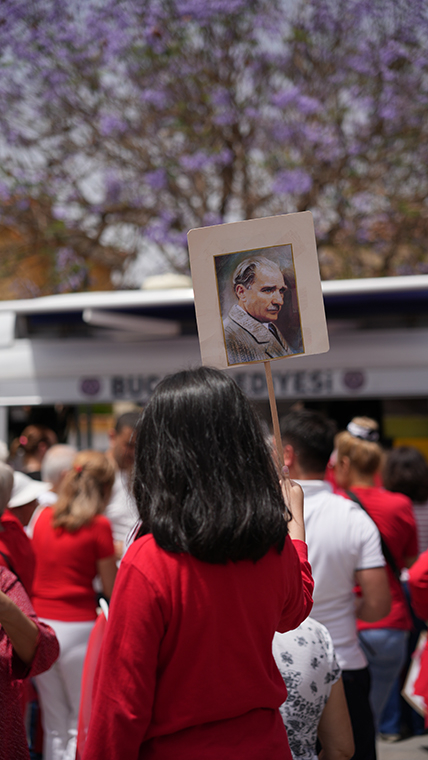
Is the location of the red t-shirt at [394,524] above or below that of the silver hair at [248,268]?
below

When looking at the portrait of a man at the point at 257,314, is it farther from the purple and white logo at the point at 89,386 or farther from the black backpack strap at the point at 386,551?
the purple and white logo at the point at 89,386

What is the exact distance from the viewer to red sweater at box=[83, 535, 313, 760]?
145 centimetres

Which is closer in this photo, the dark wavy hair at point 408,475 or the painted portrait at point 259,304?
the painted portrait at point 259,304

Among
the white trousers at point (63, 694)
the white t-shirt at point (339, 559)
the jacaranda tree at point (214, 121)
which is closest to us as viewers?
the white t-shirt at point (339, 559)

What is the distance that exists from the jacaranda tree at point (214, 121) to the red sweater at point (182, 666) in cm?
A: 973

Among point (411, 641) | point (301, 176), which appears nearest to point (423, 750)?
point (411, 641)

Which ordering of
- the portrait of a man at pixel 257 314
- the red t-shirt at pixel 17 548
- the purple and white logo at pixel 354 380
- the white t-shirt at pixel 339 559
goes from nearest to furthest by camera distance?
1. the portrait of a man at pixel 257 314
2. the red t-shirt at pixel 17 548
3. the white t-shirt at pixel 339 559
4. the purple and white logo at pixel 354 380

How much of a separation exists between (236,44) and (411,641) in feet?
29.2

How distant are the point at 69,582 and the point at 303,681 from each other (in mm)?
2130

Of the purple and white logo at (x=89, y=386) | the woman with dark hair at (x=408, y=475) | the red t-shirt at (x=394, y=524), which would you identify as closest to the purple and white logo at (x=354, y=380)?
the woman with dark hair at (x=408, y=475)

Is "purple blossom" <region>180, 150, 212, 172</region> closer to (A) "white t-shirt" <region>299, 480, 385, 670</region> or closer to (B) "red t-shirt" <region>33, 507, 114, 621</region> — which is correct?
(B) "red t-shirt" <region>33, 507, 114, 621</region>

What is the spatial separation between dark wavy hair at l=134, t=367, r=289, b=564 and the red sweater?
5 cm

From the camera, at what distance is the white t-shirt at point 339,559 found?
290cm

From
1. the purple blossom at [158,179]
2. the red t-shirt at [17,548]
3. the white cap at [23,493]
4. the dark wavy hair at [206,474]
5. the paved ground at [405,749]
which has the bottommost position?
the paved ground at [405,749]
